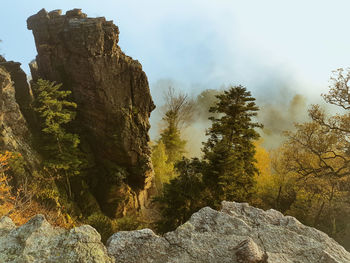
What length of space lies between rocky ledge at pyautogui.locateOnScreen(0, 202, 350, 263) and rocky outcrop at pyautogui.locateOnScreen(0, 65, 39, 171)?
43.8 ft

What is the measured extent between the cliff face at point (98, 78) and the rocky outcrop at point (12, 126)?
4802mm

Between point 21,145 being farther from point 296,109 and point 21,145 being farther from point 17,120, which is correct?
point 296,109

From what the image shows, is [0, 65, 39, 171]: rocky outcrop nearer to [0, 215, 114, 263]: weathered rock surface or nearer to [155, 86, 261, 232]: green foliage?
[155, 86, 261, 232]: green foliage

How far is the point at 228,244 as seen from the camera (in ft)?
18.5

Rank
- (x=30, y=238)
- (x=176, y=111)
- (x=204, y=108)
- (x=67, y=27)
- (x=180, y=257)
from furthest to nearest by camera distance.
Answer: (x=204, y=108) → (x=176, y=111) → (x=67, y=27) → (x=180, y=257) → (x=30, y=238)

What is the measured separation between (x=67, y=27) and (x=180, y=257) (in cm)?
2267

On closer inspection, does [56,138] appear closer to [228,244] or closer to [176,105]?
[228,244]

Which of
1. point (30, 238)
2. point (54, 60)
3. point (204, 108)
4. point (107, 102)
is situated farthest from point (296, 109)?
point (30, 238)

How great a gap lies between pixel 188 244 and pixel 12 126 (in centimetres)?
1795

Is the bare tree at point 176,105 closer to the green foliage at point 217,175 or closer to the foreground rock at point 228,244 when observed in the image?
the green foliage at point 217,175

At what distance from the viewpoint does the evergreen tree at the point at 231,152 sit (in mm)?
14363

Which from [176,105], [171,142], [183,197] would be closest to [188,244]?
[183,197]

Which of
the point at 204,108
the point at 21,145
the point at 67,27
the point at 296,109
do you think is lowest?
the point at 21,145

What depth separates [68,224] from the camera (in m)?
15.8
